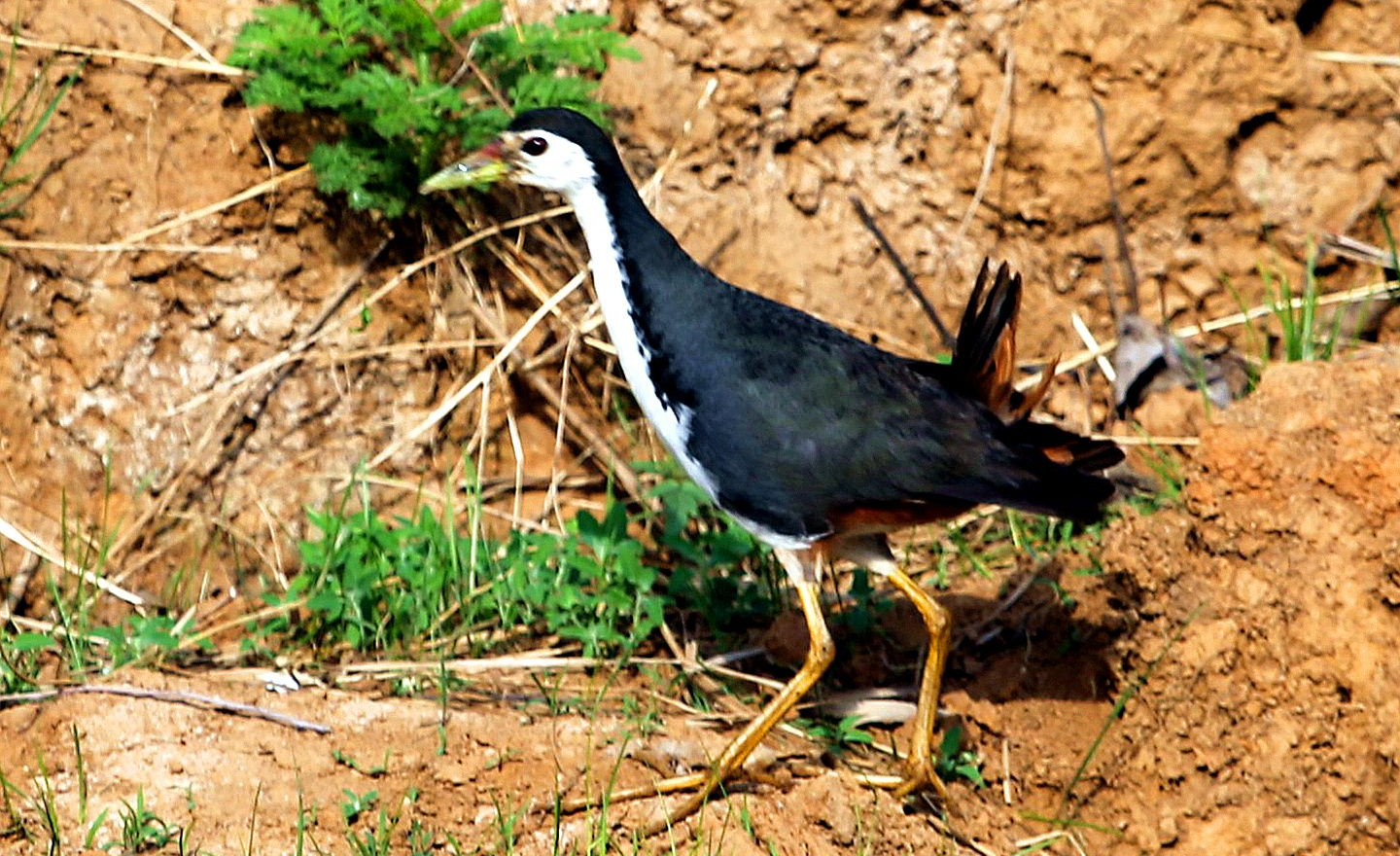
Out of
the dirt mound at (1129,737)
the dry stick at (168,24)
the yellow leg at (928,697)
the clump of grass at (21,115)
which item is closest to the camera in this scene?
the dirt mound at (1129,737)

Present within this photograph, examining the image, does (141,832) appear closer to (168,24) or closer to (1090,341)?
(168,24)

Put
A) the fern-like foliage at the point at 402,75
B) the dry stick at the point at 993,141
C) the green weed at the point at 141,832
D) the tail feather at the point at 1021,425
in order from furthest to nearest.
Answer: the dry stick at the point at 993,141
the fern-like foliage at the point at 402,75
the tail feather at the point at 1021,425
the green weed at the point at 141,832

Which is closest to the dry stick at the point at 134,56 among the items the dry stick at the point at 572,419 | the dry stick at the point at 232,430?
the dry stick at the point at 232,430

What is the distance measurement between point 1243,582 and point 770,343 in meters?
1.31

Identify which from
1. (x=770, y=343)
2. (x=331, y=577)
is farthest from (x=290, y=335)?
(x=770, y=343)

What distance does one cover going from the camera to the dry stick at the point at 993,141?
5.76 metres

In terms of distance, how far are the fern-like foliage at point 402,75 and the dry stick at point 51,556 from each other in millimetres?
1335

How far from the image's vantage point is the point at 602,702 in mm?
4520

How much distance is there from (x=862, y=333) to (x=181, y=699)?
8.67ft

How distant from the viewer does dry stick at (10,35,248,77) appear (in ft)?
16.7

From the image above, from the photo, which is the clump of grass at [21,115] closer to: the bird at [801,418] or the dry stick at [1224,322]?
the bird at [801,418]

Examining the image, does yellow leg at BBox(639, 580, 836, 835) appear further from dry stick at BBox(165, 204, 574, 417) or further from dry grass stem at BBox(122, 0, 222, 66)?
dry grass stem at BBox(122, 0, 222, 66)

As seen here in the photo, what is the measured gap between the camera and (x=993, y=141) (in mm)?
5781

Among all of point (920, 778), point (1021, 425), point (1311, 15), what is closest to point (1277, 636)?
point (1021, 425)
